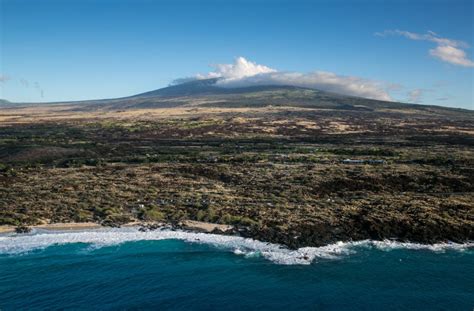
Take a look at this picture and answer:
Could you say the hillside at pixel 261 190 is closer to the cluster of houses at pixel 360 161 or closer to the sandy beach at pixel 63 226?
the cluster of houses at pixel 360 161

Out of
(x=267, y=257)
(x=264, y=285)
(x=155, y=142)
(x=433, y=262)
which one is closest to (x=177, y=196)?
(x=267, y=257)

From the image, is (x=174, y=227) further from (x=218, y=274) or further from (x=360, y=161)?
(x=360, y=161)

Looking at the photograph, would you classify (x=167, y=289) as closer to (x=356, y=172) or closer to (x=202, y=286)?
(x=202, y=286)

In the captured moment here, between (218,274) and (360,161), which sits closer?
(218,274)

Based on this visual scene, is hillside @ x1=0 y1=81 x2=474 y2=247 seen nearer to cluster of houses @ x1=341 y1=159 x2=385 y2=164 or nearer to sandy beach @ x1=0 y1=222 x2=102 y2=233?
cluster of houses @ x1=341 y1=159 x2=385 y2=164

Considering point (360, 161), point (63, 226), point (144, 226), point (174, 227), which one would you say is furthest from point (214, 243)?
point (360, 161)

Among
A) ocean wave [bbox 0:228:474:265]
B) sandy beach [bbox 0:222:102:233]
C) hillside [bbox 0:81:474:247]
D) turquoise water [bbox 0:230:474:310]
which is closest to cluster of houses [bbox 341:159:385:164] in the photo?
hillside [bbox 0:81:474:247]
